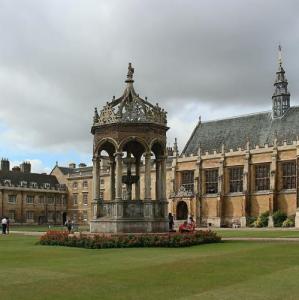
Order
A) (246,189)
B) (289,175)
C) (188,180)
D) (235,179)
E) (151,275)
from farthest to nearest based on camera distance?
(188,180) < (235,179) < (246,189) < (289,175) < (151,275)

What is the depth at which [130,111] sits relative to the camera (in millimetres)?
29625

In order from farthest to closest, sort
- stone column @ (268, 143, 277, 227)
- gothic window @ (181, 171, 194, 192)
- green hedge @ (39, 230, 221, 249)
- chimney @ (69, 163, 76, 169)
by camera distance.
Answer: chimney @ (69, 163, 76, 169) < gothic window @ (181, 171, 194, 192) < stone column @ (268, 143, 277, 227) < green hedge @ (39, 230, 221, 249)

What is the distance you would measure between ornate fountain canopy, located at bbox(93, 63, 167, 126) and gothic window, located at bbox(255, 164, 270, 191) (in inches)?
1636

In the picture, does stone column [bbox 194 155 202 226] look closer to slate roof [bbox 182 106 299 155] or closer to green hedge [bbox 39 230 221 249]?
slate roof [bbox 182 106 299 155]

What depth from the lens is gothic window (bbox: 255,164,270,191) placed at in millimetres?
69438

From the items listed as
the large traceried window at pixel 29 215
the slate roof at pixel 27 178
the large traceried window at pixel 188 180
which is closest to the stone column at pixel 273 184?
the large traceried window at pixel 188 180

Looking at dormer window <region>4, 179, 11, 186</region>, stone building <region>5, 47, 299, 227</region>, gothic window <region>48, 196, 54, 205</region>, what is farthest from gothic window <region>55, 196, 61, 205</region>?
dormer window <region>4, 179, 11, 186</region>

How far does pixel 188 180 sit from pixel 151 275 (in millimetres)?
64796

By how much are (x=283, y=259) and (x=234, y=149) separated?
184 ft

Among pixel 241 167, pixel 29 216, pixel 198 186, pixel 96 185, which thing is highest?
pixel 241 167

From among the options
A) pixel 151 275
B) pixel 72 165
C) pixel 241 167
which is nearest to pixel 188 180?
pixel 241 167

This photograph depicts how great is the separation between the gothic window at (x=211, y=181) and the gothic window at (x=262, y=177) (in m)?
6.65

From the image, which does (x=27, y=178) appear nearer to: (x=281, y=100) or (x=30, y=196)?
(x=30, y=196)

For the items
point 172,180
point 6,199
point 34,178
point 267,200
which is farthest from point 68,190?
point 267,200
